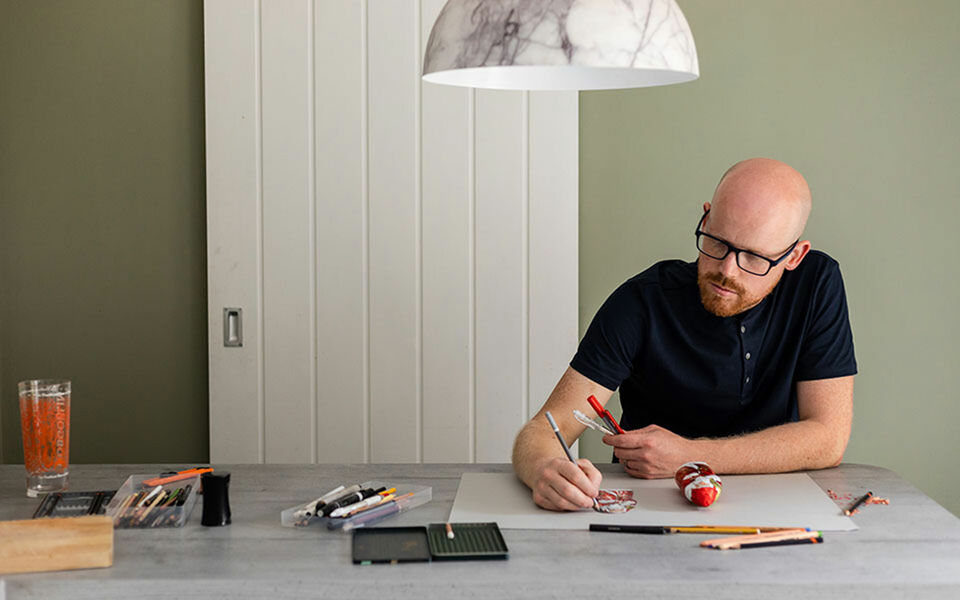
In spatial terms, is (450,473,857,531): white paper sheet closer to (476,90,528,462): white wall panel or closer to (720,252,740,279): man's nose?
(720,252,740,279): man's nose

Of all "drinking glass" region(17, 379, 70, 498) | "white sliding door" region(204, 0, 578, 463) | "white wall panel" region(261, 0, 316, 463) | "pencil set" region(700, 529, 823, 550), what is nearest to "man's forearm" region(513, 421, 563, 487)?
"pencil set" region(700, 529, 823, 550)

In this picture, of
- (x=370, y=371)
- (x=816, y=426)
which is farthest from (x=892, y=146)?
(x=370, y=371)

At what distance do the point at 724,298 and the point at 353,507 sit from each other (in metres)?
0.95

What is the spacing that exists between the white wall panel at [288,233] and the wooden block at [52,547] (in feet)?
5.16

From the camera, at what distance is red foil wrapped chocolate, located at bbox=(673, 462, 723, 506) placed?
1583 mm

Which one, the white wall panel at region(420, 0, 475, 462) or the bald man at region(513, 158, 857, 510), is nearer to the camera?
the bald man at region(513, 158, 857, 510)

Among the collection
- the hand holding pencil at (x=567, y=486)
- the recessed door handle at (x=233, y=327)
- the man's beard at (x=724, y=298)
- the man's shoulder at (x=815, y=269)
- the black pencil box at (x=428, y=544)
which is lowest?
the black pencil box at (x=428, y=544)

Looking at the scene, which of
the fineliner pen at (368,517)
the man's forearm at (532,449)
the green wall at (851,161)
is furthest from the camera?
the green wall at (851,161)

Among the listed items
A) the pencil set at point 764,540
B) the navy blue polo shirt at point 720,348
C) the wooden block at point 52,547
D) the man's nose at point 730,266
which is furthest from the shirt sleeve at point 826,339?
the wooden block at point 52,547

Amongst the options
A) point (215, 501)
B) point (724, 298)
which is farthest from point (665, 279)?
point (215, 501)

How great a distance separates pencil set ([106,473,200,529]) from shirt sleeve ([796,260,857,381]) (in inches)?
50.5

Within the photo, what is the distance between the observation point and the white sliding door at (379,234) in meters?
2.85

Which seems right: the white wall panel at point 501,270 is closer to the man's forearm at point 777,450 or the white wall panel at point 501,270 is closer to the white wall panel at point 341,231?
the white wall panel at point 341,231

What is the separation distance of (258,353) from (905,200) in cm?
199
